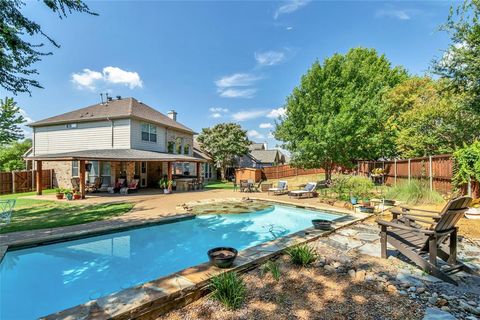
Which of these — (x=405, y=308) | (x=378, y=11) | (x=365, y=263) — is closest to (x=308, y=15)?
(x=378, y=11)

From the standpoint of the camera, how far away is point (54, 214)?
9.27 meters

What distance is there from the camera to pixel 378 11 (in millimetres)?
11406

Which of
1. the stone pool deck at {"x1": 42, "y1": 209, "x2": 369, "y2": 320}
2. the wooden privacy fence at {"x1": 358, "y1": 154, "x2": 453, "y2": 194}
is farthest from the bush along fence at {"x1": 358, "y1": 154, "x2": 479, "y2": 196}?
the stone pool deck at {"x1": 42, "y1": 209, "x2": 369, "y2": 320}

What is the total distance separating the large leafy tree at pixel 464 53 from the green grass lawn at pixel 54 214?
16.3 meters

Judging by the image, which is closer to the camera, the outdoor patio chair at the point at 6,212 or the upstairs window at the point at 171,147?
the outdoor patio chair at the point at 6,212

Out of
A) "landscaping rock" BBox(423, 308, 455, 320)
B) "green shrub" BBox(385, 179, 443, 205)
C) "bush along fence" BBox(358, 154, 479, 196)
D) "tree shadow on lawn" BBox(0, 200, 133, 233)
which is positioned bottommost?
"tree shadow on lawn" BBox(0, 200, 133, 233)

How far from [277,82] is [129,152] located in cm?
1432

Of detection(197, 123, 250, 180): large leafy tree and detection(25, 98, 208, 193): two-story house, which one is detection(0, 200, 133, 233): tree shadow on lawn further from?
detection(197, 123, 250, 180): large leafy tree

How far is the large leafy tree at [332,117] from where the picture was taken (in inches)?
590

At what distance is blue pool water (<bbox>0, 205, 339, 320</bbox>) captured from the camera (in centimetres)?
438

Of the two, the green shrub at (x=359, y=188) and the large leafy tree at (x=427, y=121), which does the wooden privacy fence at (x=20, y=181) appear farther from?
the large leafy tree at (x=427, y=121)

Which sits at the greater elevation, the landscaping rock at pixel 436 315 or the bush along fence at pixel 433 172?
the bush along fence at pixel 433 172

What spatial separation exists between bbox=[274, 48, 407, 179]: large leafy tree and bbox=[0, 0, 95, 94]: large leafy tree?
43.5 feet

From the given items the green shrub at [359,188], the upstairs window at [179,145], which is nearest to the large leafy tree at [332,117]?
the green shrub at [359,188]
